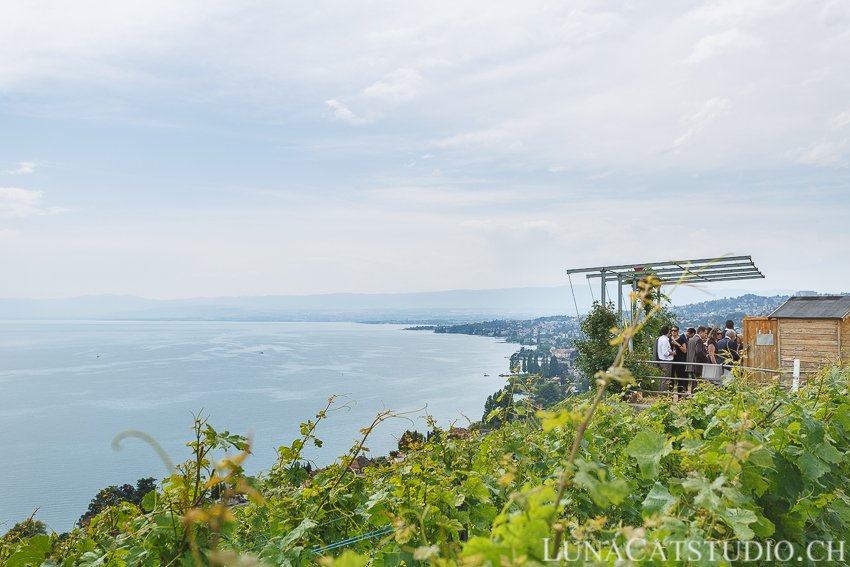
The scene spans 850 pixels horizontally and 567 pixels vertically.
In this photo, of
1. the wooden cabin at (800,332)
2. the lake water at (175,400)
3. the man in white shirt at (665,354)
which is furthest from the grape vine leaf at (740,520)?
the wooden cabin at (800,332)

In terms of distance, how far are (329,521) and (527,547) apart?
1716mm

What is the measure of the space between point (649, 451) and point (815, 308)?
1363cm

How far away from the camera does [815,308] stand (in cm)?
1183

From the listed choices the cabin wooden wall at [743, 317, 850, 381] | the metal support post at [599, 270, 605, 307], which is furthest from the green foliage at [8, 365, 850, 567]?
the cabin wooden wall at [743, 317, 850, 381]

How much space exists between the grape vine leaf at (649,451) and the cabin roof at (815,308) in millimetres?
12789

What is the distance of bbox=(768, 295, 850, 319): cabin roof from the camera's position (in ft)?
37.1

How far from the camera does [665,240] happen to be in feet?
91.1

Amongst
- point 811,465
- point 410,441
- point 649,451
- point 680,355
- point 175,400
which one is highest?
point 649,451

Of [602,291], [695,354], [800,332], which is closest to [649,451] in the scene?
[695,354]

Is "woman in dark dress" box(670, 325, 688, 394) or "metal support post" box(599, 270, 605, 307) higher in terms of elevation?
"metal support post" box(599, 270, 605, 307)

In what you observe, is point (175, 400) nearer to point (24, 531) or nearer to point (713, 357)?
point (713, 357)

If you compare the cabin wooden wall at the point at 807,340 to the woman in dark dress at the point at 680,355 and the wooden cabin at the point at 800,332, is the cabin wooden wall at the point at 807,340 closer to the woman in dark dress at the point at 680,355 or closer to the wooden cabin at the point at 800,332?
the wooden cabin at the point at 800,332

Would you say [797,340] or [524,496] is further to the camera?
[797,340]

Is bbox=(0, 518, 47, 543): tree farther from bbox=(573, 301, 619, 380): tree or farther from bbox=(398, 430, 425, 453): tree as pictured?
bbox=(573, 301, 619, 380): tree
